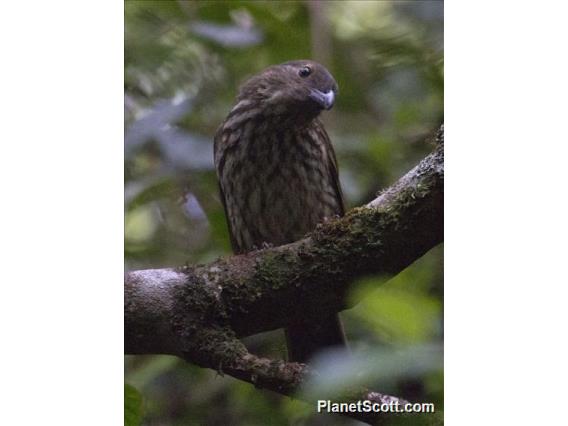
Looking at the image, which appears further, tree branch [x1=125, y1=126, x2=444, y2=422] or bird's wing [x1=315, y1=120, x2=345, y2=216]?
bird's wing [x1=315, y1=120, x2=345, y2=216]

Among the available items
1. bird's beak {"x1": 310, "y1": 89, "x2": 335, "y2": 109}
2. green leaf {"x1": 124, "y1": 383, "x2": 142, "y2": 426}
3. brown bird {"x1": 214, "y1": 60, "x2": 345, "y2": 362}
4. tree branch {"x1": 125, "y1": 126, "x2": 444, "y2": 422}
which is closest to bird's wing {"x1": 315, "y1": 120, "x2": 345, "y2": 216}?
brown bird {"x1": 214, "y1": 60, "x2": 345, "y2": 362}

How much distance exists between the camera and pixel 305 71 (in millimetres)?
3211

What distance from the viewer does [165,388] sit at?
2.85 metres

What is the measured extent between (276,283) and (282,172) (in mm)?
697

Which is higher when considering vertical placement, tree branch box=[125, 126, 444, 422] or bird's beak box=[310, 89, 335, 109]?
bird's beak box=[310, 89, 335, 109]

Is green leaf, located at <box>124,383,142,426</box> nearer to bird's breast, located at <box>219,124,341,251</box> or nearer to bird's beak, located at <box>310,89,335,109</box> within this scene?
bird's breast, located at <box>219,124,341,251</box>

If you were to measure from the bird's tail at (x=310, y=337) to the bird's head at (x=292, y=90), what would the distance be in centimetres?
77

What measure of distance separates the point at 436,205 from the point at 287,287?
18.5 inches

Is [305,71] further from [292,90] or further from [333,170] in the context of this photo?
[333,170]

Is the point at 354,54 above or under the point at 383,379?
above

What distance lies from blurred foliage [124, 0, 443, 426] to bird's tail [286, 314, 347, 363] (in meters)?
0.10

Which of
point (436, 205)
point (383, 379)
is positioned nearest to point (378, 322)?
point (383, 379)

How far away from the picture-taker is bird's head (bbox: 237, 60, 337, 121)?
3.15 meters

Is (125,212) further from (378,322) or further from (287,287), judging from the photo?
(378,322)
